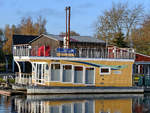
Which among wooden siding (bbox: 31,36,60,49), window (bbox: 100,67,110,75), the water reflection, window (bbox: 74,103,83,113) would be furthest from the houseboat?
wooden siding (bbox: 31,36,60,49)

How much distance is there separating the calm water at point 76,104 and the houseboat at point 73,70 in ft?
4.98

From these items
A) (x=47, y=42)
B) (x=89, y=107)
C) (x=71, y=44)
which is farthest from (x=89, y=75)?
(x=47, y=42)

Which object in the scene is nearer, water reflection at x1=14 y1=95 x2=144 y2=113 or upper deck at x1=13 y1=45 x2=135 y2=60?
water reflection at x1=14 y1=95 x2=144 y2=113

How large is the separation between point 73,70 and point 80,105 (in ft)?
21.1

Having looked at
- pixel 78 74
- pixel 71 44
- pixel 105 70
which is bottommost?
pixel 78 74

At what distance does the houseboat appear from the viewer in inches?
1140

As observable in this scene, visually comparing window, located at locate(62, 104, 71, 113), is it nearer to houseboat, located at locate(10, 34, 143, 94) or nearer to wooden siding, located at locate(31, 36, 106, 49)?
houseboat, located at locate(10, 34, 143, 94)

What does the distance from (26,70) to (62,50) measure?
2553 cm

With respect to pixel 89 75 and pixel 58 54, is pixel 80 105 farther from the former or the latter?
pixel 58 54

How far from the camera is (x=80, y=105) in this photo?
23.5 m

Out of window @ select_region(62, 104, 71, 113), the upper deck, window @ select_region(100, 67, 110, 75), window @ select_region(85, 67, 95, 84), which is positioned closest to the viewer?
window @ select_region(62, 104, 71, 113)

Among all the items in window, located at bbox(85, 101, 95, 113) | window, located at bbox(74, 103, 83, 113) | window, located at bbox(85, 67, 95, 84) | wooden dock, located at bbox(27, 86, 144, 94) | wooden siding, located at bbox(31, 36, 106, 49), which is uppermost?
wooden siding, located at bbox(31, 36, 106, 49)

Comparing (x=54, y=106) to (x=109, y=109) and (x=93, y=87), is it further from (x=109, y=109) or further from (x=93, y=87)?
(x=93, y=87)

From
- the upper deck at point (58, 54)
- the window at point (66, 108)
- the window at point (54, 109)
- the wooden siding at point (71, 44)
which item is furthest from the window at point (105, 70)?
the wooden siding at point (71, 44)
